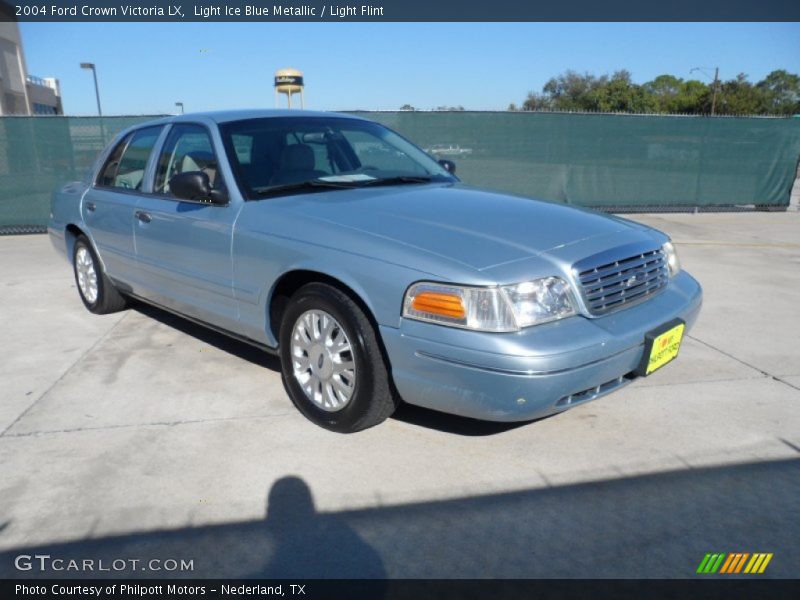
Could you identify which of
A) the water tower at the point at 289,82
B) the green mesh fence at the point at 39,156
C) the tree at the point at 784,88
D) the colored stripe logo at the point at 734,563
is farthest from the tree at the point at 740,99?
the colored stripe logo at the point at 734,563

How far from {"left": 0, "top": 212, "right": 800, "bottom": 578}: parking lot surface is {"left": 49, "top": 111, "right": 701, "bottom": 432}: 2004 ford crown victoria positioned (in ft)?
1.12

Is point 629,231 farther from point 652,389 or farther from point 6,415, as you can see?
point 6,415

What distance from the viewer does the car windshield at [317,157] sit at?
3.70 meters

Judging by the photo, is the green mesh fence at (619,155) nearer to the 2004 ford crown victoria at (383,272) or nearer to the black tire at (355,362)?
the 2004 ford crown victoria at (383,272)

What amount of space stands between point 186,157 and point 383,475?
8.36 feet

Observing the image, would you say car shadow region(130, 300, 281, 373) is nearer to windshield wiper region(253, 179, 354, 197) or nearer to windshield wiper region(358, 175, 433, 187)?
windshield wiper region(253, 179, 354, 197)

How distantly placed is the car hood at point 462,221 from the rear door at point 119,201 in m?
1.71

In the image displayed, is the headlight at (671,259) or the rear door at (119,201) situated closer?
the headlight at (671,259)

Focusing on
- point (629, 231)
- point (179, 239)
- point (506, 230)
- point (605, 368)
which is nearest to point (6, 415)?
point (179, 239)

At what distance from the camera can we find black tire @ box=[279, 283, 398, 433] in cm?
294

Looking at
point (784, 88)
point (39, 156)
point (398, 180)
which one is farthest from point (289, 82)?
point (784, 88)

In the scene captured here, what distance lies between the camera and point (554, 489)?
2750 millimetres
